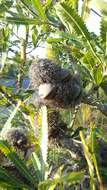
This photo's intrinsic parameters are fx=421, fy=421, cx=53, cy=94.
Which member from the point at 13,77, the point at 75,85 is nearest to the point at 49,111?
the point at 75,85

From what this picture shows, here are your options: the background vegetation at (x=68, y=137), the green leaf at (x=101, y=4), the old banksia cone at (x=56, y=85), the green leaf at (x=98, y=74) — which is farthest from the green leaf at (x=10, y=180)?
the green leaf at (x=101, y=4)

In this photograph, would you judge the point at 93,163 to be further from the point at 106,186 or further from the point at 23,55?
the point at 23,55

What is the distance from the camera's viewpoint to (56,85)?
→ 0.94m

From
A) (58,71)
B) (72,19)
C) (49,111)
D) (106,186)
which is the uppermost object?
(72,19)

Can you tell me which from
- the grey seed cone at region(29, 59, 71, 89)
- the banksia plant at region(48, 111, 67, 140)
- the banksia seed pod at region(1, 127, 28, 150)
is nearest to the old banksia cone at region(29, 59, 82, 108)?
the grey seed cone at region(29, 59, 71, 89)

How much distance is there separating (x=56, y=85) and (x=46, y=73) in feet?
0.12

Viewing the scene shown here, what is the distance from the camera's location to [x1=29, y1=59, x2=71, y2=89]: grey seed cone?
0.95 metres

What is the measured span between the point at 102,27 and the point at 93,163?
0.30 metres

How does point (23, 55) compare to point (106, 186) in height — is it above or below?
above

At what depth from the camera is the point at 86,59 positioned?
1.00 metres

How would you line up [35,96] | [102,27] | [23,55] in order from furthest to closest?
1. [23,55]
2. [35,96]
3. [102,27]

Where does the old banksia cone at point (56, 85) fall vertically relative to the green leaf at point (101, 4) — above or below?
below

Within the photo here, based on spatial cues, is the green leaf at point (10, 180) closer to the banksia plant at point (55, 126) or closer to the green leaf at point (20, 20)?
the banksia plant at point (55, 126)

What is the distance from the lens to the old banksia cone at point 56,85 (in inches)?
36.8
